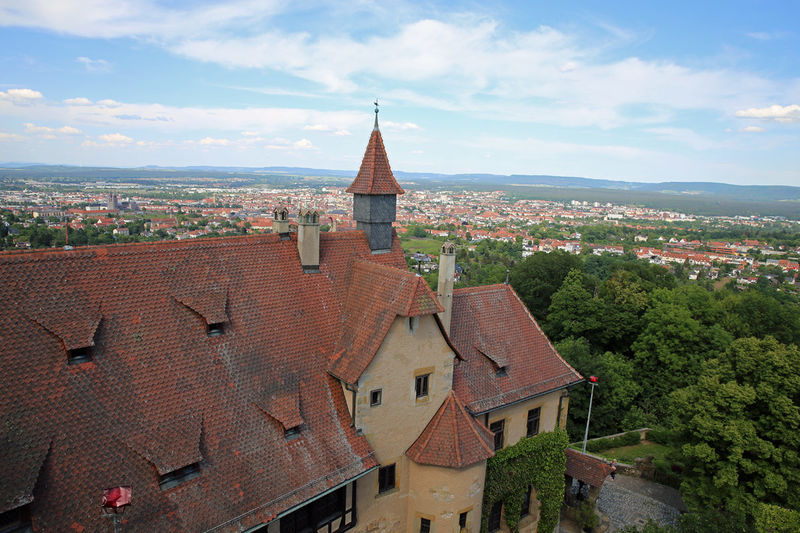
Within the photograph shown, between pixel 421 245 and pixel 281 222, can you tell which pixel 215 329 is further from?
pixel 421 245

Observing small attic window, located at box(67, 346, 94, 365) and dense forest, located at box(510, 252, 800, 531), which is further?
dense forest, located at box(510, 252, 800, 531)

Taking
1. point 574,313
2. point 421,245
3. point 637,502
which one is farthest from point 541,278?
point 421,245

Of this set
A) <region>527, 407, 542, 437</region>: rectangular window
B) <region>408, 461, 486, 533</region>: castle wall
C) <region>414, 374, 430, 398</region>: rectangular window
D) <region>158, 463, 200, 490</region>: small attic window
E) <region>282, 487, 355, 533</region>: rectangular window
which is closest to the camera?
<region>158, 463, 200, 490</region>: small attic window

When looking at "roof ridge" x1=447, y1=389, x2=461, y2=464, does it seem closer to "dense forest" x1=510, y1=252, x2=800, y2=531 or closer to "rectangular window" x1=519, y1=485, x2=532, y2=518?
"rectangular window" x1=519, y1=485, x2=532, y2=518

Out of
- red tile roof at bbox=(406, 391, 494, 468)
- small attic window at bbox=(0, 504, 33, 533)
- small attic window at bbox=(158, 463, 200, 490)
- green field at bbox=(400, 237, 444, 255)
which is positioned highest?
small attic window at bbox=(0, 504, 33, 533)

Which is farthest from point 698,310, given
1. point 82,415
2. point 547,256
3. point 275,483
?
point 82,415

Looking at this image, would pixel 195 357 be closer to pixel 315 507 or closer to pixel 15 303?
pixel 15 303

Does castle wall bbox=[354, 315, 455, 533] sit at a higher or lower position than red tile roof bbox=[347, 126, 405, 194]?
lower

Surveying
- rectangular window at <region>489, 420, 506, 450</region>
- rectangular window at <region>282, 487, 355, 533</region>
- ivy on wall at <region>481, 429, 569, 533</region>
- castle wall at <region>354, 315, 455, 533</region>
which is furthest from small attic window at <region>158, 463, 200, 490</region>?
rectangular window at <region>489, 420, 506, 450</region>
